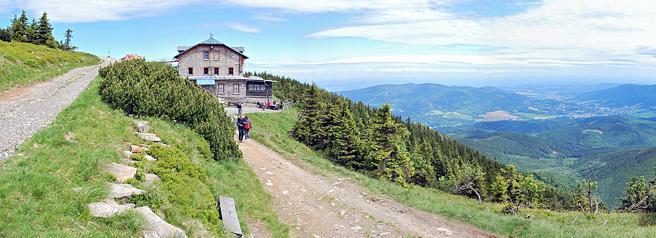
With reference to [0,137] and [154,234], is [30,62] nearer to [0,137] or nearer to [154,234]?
[0,137]

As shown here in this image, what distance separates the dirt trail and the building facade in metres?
41.4

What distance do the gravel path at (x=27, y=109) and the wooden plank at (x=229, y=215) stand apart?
5.89 meters

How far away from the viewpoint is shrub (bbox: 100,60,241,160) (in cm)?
1998

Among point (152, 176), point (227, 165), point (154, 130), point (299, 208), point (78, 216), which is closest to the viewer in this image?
point (78, 216)

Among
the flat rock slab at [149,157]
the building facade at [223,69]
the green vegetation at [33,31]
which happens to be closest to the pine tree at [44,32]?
the green vegetation at [33,31]

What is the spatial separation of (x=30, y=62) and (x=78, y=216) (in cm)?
3782

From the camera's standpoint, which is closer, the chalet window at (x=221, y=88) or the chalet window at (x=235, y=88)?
the chalet window at (x=221, y=88)

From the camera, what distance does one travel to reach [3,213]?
7832 mm

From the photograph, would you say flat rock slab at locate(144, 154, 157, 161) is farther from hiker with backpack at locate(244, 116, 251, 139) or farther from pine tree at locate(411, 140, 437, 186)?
pine tree at locate(411, 140, 437, 186)

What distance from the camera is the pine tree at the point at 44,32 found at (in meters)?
78.1

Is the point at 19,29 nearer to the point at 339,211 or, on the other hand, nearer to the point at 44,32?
the point at 44,32

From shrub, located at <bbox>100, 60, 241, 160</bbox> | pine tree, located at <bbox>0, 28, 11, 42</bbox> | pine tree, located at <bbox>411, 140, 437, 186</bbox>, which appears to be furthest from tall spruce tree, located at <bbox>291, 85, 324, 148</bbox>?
pine tree, located at <bbox>0, 28, 11, 42</bbox>

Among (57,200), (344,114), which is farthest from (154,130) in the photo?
(344,114)

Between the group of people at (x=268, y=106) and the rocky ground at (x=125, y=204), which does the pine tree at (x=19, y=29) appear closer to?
the group of people at (x=268, y=106)
